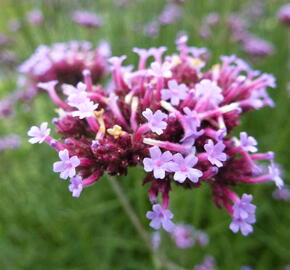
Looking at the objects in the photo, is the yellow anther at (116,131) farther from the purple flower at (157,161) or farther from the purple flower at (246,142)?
the purple flower at (246,142)

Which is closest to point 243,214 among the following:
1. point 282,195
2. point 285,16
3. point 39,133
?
point 39,133

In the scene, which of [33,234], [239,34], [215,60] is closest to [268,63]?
[239,34]

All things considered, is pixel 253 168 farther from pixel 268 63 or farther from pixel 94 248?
pixel 268 63

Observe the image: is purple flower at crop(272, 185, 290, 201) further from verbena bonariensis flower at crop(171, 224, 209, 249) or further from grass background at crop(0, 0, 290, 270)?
verbena bonariensis flower at crop(171, 224, 209, 249)

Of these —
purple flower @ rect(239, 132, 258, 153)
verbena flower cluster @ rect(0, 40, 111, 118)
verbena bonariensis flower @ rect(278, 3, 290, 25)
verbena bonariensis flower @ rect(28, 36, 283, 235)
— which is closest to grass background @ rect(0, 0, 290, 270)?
verbena flower cluster @ rect(0, 40, 111, 118)

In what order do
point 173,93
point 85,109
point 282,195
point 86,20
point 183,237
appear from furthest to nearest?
point 86,20
point 282,195
point 183,237
point 173,93
point 85,109

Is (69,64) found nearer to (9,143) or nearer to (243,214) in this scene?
(9,143)

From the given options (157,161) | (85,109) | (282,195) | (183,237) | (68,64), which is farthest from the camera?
(282,195)

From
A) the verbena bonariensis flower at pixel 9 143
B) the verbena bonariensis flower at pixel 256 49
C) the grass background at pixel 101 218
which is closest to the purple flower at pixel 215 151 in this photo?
the grass background at pixel 101 218
